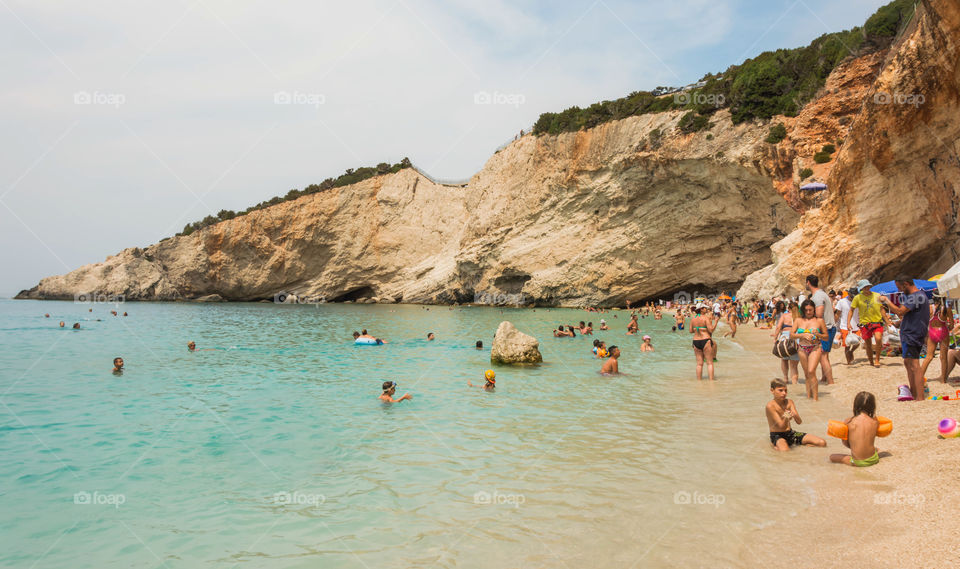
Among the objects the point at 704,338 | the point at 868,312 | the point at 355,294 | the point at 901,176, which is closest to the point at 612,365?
the point at 704,338

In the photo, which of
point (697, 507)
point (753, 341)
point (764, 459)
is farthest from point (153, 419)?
point (753, 341)

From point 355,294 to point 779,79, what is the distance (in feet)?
165

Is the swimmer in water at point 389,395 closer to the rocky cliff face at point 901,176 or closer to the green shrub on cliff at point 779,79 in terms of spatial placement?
the rocky cliff face at point 901,176

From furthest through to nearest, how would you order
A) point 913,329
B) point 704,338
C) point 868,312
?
1. point 704,338
2. point 868,312
3. point 913,329

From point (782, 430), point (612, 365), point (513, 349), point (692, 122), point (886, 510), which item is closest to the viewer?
point (886, 510)

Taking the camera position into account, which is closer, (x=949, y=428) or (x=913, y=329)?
(x=949, y=428)

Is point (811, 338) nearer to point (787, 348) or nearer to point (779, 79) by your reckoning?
point (787, 348)

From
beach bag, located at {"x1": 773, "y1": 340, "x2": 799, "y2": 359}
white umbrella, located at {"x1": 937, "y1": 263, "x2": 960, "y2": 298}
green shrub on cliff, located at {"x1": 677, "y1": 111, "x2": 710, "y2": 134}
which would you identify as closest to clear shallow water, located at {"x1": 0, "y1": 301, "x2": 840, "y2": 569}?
beach bag, located at {"x1": 773, "y1": 340, "x2": 799, "y2": 359}

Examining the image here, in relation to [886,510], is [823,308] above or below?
above

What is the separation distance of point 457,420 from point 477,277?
4175 centimetres

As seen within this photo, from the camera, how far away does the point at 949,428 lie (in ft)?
18.3

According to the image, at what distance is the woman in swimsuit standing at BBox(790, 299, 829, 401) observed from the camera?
341 inches

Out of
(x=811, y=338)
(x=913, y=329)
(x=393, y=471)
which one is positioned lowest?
(x=393, y=471)

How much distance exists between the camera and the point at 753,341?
19.6 m
